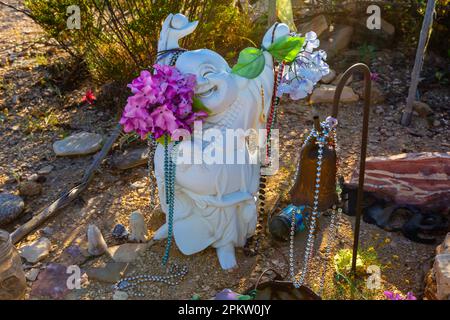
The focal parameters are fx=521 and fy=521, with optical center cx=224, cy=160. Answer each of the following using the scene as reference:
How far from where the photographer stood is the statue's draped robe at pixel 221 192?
3.39m

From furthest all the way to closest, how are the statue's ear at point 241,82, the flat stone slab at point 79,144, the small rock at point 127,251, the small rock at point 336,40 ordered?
the small rock at point 336,40
the flat stone slab at point 79,144
the small rock at point 127,251
the statue's ear at point 241,82

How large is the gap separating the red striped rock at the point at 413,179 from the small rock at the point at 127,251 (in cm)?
178

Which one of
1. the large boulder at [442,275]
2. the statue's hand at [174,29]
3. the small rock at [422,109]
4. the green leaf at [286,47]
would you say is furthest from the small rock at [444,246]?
the small rock at [422,109]

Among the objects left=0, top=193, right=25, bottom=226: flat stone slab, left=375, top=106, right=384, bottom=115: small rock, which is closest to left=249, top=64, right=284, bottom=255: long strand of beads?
left=0, top=193, right=25, bottom=226: flat stone slab

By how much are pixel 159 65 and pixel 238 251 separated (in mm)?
1424

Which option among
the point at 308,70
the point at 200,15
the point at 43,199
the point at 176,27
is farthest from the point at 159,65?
the point at 200,15

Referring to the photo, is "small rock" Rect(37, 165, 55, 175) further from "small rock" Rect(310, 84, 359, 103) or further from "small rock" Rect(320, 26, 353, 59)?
"small rock" Rect(320, 26, 353, 59)

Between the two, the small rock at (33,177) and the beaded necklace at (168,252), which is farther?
the small rock at (33,177)

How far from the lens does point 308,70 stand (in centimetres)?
336

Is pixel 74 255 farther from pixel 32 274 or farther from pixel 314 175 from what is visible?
pixel 314 175

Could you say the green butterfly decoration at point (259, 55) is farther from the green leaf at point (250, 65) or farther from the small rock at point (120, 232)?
the small rock at point (120, 232)

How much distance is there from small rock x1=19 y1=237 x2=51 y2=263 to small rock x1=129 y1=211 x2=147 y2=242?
624mm

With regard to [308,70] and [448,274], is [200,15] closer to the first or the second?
[308,70]

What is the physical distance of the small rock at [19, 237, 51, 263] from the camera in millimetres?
3754
